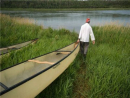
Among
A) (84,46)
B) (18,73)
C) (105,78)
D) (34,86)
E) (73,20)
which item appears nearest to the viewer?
(34,86)

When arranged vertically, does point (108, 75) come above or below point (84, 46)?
below

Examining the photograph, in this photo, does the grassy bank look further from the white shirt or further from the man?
the white shirt

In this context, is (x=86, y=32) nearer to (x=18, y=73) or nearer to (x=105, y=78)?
(x=105, y=78)

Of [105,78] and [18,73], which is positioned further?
[105,78]

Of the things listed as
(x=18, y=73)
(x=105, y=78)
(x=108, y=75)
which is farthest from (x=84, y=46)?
(x=18, y=73)

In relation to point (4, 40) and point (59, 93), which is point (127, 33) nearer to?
point (59, 93)

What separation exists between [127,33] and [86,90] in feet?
18.4

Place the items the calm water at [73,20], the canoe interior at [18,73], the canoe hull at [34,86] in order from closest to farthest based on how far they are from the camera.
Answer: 1. the canoe hull at [34,86]
2. the canoe interior at [18,73]
3. the calm water at [73,20]

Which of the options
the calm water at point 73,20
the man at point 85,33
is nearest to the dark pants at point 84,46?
the man at point 85,33

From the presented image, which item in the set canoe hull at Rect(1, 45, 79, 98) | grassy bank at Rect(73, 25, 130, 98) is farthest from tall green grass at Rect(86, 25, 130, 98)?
canoe hull at Rect(1, 45, 79, 98)

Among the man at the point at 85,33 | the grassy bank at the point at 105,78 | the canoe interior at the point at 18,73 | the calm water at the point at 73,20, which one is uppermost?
the calm water at the point at 73,20

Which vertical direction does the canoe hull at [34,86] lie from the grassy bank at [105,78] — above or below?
above

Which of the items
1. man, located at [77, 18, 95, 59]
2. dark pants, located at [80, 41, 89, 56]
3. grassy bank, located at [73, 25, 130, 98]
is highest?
man, located at [77, 18, 95, 59]

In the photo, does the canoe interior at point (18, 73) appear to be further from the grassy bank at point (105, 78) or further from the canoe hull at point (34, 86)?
the grassy bank at point (105, 78)
